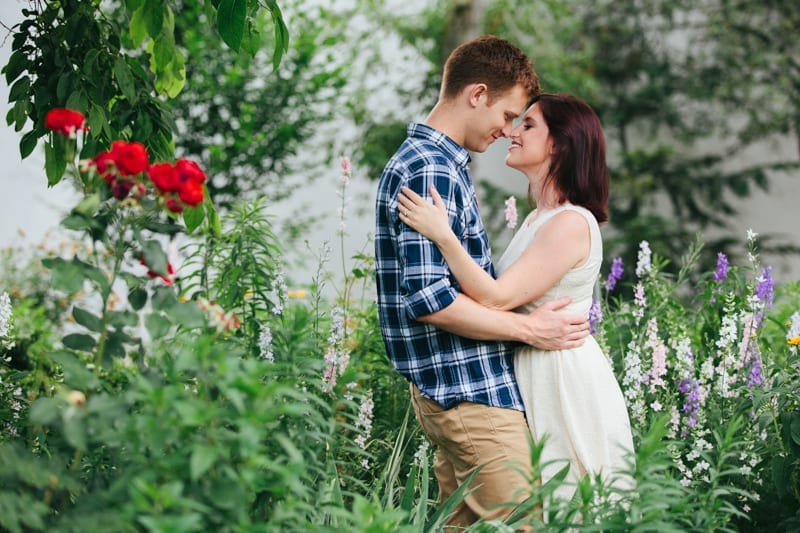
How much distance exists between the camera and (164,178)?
174cm

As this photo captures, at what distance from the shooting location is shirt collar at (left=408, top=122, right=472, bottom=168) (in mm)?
2404

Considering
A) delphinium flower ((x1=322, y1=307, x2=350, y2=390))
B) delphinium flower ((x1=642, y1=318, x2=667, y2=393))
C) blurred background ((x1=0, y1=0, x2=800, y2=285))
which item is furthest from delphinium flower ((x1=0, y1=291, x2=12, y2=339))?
blurred background ((x1=0, y1=0, x2=800, y2=285))

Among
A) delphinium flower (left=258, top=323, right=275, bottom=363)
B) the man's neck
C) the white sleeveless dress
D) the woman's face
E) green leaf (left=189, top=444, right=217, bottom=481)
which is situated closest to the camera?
green leaf (left=189, top=444, right=217, bottom=481)

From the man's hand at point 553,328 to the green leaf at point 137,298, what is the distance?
1011 mm

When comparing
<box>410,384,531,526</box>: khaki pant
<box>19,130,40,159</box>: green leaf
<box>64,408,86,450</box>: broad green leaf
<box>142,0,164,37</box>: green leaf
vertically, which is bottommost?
<box>410,384,531,526</box>: khaki pant

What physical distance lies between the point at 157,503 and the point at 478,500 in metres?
1.10

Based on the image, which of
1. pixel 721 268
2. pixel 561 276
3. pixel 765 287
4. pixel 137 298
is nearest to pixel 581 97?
pixel 721 268

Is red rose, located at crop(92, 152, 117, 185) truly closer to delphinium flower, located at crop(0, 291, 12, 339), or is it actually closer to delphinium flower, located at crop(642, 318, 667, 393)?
delphinium flower, located at crop(0, 291, 12, 339)

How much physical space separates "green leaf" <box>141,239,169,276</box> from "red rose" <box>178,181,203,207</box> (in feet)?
0.35

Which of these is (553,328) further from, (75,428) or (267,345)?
(75,428)

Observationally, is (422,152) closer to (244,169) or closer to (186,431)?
(186,431)

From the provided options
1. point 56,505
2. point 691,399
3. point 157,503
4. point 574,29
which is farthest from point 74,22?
point 574,29

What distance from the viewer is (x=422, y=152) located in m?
2.35

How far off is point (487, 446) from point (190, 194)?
3.47 ft
